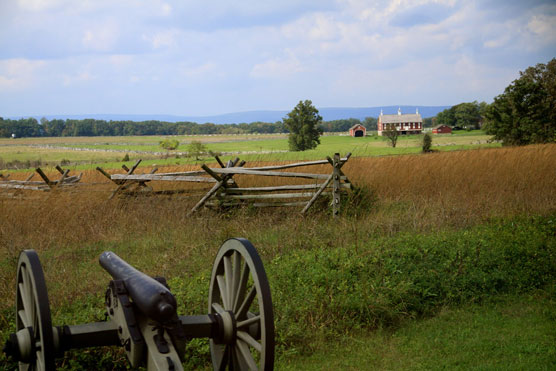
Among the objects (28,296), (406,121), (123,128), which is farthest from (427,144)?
(123,128)

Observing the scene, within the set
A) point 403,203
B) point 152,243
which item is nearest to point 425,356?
point 152,243

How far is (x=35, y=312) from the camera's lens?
3.07 metres

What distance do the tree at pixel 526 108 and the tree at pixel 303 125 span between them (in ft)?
74.0

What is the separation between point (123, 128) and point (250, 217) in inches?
3537

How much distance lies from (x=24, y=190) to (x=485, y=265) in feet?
36.2

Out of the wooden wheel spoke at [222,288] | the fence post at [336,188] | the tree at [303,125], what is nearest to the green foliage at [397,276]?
the wooden wheel spoke at [222,288]

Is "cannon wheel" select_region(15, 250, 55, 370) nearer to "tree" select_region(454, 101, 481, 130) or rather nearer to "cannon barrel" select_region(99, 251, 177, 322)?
"cannon barrel" select_region(99, 251, 177, 322)

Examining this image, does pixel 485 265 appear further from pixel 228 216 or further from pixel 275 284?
pixel 228 216

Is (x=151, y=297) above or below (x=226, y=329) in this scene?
above

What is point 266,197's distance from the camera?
36.4 feet

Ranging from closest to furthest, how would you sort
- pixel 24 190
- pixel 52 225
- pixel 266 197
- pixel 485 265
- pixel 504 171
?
pixel 485 265 < pixel 52 225 < pixel 266 197 < pixel 504 171 < pixel 24 190

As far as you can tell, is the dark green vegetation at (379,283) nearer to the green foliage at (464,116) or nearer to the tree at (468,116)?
the green foliage at (464,116)

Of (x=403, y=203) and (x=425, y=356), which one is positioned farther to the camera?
(x=403, y=203)

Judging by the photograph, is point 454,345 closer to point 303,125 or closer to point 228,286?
point 228,286
